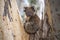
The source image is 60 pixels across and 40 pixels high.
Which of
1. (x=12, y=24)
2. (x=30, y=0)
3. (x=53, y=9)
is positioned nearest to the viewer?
(x=12, y=24)

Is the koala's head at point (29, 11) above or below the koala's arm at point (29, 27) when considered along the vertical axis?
above

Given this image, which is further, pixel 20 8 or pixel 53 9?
pixel 53 9

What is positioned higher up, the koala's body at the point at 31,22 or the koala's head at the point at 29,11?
the koala's head at the point at 29,11

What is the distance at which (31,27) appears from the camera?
699 millimetres

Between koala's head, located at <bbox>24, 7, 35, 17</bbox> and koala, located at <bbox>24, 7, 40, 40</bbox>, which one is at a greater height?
koala's head, located at <bbox>24, 7, 35, 17</bbox>

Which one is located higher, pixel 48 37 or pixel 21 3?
pixel 21 3

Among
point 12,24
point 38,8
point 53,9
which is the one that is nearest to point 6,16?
point 12,24

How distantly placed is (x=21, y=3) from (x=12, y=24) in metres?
0.13

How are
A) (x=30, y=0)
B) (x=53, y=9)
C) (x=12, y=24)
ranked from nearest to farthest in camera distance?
1. (x=12, y=24)
2. (x=30, y=0)
3. (x=53, y=9)

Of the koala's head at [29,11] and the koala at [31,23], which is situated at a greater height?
the koala's head at [29,11]

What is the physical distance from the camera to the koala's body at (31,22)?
70cm

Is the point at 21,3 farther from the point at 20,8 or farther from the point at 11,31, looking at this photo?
the point at 11,31

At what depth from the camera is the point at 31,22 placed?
2.32 feet

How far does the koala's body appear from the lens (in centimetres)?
70
